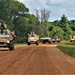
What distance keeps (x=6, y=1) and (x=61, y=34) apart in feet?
121

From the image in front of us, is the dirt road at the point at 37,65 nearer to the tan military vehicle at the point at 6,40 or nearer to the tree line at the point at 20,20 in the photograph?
the tan military vehicle at the point at 6,40

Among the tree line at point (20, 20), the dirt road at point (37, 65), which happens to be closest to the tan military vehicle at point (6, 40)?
the dirt road at point (37, 65)

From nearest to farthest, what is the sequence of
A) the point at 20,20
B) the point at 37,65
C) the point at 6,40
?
the point at 37,65, the point at 6,40, the point at 20,20

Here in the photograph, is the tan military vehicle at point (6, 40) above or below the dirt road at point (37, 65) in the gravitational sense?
above

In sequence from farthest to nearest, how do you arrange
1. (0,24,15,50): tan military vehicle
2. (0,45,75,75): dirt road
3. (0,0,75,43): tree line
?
(0,0,75,43): tree line
(0,24,15,50): tan military vehicle
(0,45,75,75): dirt road

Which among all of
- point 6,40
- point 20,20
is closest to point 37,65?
point 6,40

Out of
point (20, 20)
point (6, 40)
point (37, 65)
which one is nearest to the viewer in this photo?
point (37, 65)

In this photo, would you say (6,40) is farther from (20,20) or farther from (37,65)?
(20,20)

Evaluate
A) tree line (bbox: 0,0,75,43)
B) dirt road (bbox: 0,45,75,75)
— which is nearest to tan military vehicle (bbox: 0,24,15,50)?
dirt road (bbox: 0,45,75,75)

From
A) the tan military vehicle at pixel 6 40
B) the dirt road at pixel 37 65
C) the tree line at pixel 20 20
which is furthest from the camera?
the tree line at pixel 20 20

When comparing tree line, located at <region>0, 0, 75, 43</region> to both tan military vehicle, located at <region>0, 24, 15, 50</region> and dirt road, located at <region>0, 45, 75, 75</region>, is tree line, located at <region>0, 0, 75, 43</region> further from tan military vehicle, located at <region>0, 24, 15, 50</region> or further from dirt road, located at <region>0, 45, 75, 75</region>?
dirt road, located at <region>0, 45, 75, 75</region>

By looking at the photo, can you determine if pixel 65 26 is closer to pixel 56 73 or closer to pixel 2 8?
pixel 2 8

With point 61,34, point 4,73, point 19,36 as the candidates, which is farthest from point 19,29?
point 4,73

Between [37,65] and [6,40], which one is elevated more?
[6,40]
